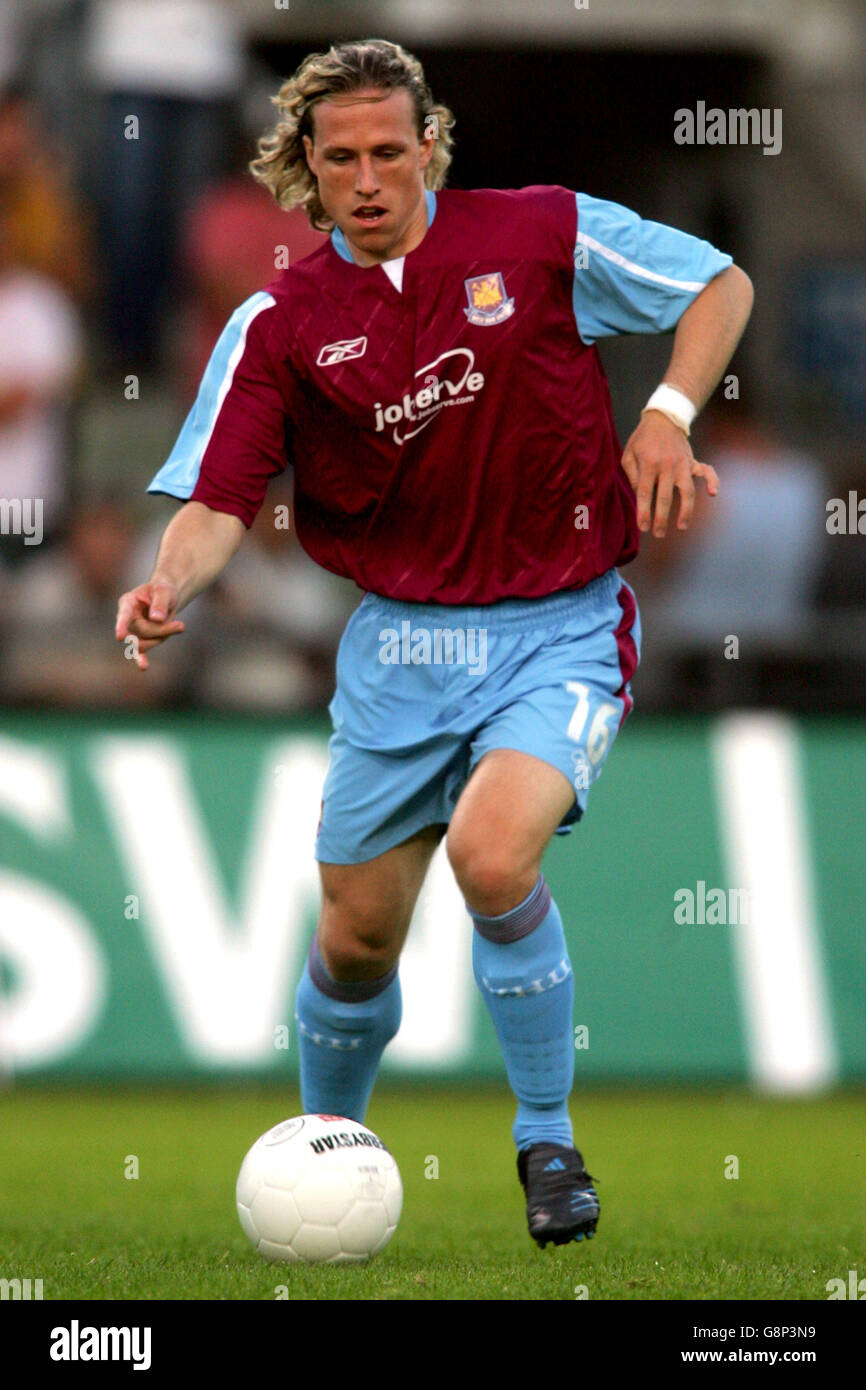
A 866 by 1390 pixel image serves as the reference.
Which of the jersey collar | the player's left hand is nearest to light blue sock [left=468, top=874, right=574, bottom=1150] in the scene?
the player's left hand

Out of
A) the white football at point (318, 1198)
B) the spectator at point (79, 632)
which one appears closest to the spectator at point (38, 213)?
the spectator at point (79, 632)

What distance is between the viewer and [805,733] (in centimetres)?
983

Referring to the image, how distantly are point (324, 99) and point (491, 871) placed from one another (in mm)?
1922

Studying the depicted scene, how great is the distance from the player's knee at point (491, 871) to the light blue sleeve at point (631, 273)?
1365 mm

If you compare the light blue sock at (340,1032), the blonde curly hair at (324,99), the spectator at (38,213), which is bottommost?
the light blue sock at (340,1032)

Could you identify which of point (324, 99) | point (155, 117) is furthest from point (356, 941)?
point (155, 117)

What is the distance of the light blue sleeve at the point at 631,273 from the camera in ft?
17.6

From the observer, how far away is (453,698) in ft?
17.6

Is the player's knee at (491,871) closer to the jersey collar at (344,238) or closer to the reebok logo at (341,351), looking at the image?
the reebok logo at (341,351)

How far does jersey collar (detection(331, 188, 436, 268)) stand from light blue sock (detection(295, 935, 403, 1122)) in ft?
5.84

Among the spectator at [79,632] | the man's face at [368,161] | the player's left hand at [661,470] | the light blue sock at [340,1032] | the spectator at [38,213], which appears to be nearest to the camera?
the player's left hand at [661,470]

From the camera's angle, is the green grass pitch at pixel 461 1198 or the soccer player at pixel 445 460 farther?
the soccer player at pixel 445 460

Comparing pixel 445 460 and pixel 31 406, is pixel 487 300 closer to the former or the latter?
pixel 445 460

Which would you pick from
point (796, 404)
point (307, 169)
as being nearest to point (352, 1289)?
point (307, 169)
